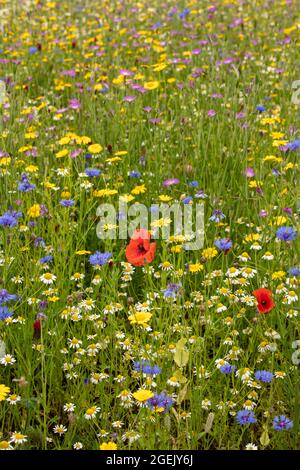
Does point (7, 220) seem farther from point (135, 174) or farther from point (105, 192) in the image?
point (135, 174)

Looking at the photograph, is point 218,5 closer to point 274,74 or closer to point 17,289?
point 274,74

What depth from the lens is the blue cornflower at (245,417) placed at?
195cm

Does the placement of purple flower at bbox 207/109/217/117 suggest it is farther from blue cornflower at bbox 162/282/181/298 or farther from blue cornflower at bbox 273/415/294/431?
blue cornflower at bbox 273/415/294/431

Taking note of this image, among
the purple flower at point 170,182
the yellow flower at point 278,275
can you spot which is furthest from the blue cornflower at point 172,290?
the purple flower at point 170,182

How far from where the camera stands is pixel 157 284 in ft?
8.73

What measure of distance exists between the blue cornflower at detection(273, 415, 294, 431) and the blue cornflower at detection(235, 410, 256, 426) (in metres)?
0.06

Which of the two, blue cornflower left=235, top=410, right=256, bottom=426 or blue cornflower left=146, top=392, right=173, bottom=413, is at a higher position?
blue cornflower left=146, top=392, right=173, bottom=413

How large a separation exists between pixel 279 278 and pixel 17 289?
996mm

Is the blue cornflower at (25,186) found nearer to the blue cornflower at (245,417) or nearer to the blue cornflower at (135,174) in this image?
the blue cornflower at (135,174)

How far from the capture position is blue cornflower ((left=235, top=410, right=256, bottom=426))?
1947 mm

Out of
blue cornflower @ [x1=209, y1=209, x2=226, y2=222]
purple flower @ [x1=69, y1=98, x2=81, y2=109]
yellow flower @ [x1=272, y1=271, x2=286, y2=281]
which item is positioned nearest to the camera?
yellow flower @ [x1=272, y1=271, x2=286, y2=281]

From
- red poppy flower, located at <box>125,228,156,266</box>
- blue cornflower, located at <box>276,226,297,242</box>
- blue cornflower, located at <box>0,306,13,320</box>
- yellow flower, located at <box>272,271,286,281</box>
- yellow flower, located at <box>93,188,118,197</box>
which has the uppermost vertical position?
yellow flower, located at <box>93,188,118,197</box>

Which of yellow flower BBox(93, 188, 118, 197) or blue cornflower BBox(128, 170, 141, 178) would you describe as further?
blue cornflower BBox(128, 170, 141, 178)

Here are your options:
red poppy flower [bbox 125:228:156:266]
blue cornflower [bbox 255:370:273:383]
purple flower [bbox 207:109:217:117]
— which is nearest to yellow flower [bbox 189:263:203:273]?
red poppy flower [bbox 125:228:156:266]
